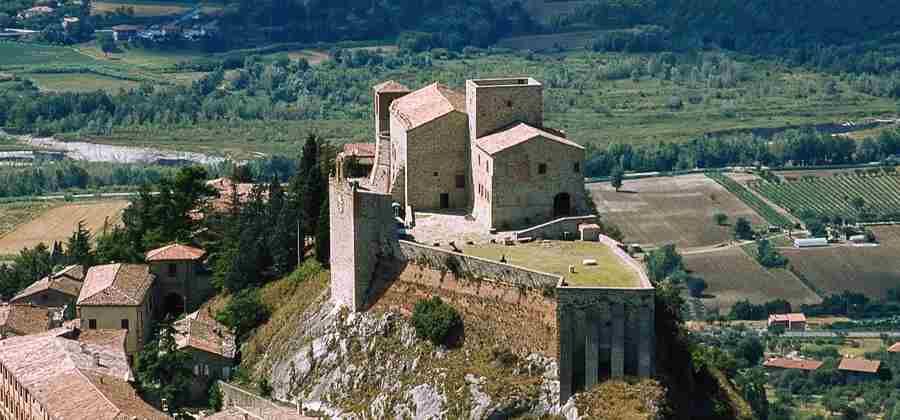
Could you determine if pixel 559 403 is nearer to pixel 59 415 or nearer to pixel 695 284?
pixel 59 415

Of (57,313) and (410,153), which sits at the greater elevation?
(410,153)

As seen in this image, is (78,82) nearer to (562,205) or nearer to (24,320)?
(24,320)

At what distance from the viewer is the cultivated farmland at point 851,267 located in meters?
120

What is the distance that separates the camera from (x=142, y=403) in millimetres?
58438

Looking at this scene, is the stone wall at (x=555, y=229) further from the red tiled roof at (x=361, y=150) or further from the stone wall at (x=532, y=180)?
the red tiled roof at (x=361, y=150)

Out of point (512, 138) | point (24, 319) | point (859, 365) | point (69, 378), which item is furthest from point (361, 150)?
point (859, 365)

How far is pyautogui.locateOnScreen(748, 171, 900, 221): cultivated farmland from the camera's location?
139750 millimetres

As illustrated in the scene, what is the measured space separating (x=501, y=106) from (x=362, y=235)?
623 centimetres

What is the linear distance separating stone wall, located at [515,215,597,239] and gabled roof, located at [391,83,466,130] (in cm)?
637

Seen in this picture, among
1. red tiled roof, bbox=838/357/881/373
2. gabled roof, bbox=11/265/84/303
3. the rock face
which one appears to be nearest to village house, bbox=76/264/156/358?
gabled roof, bbox=11/265/84/303

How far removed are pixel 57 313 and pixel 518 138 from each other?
17.9 metres

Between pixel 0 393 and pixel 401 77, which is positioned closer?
pixel 0 393

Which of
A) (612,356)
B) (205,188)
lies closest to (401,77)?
(205,188)

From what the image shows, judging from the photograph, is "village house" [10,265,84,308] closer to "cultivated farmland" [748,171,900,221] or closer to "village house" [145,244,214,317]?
"village house" [145,244,214,317]
